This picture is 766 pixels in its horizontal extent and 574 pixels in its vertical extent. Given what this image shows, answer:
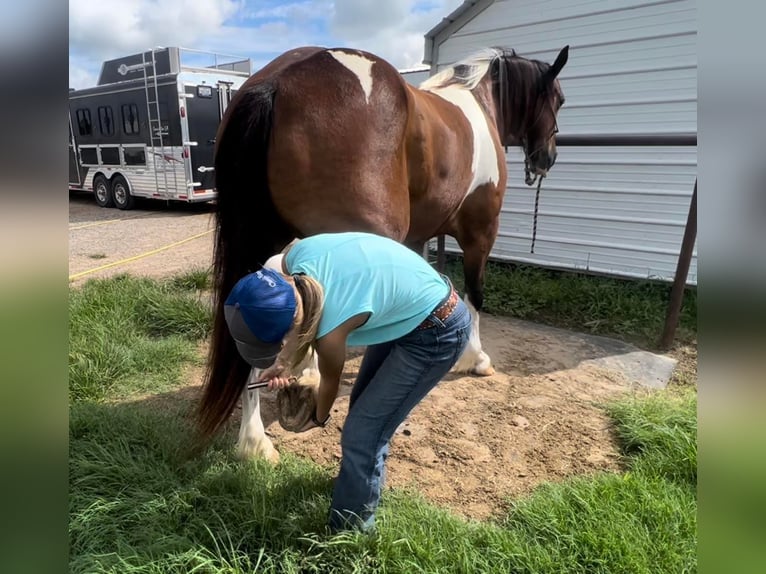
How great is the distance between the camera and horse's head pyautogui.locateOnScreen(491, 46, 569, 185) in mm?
4262

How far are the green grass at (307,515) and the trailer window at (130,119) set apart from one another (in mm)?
10506

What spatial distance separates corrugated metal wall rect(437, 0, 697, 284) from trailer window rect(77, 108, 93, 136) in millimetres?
10103

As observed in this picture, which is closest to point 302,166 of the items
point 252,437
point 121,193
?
point 252,437

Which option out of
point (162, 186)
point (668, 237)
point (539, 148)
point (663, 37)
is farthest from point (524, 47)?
point (162, 186)

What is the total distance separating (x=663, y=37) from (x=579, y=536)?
5082 mm

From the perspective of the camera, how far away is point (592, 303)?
5156mm

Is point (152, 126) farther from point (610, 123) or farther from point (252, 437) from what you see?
point (252, 437)

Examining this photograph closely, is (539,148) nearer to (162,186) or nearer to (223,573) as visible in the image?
(223,573)

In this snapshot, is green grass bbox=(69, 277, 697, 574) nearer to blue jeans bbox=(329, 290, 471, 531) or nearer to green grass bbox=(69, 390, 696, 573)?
green grass bbox=(69, 390, 696, 573)

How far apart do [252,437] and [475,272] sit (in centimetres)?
221

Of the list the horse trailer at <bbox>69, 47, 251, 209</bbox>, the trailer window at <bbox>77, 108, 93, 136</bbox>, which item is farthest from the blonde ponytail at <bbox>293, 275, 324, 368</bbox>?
the trailer window at <bbox>77, 108, 93, 136</bbox>

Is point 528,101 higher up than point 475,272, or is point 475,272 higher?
point 528,101

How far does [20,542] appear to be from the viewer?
65 cm

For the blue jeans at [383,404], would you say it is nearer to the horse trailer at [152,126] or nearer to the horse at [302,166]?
the horse at [302,166]
